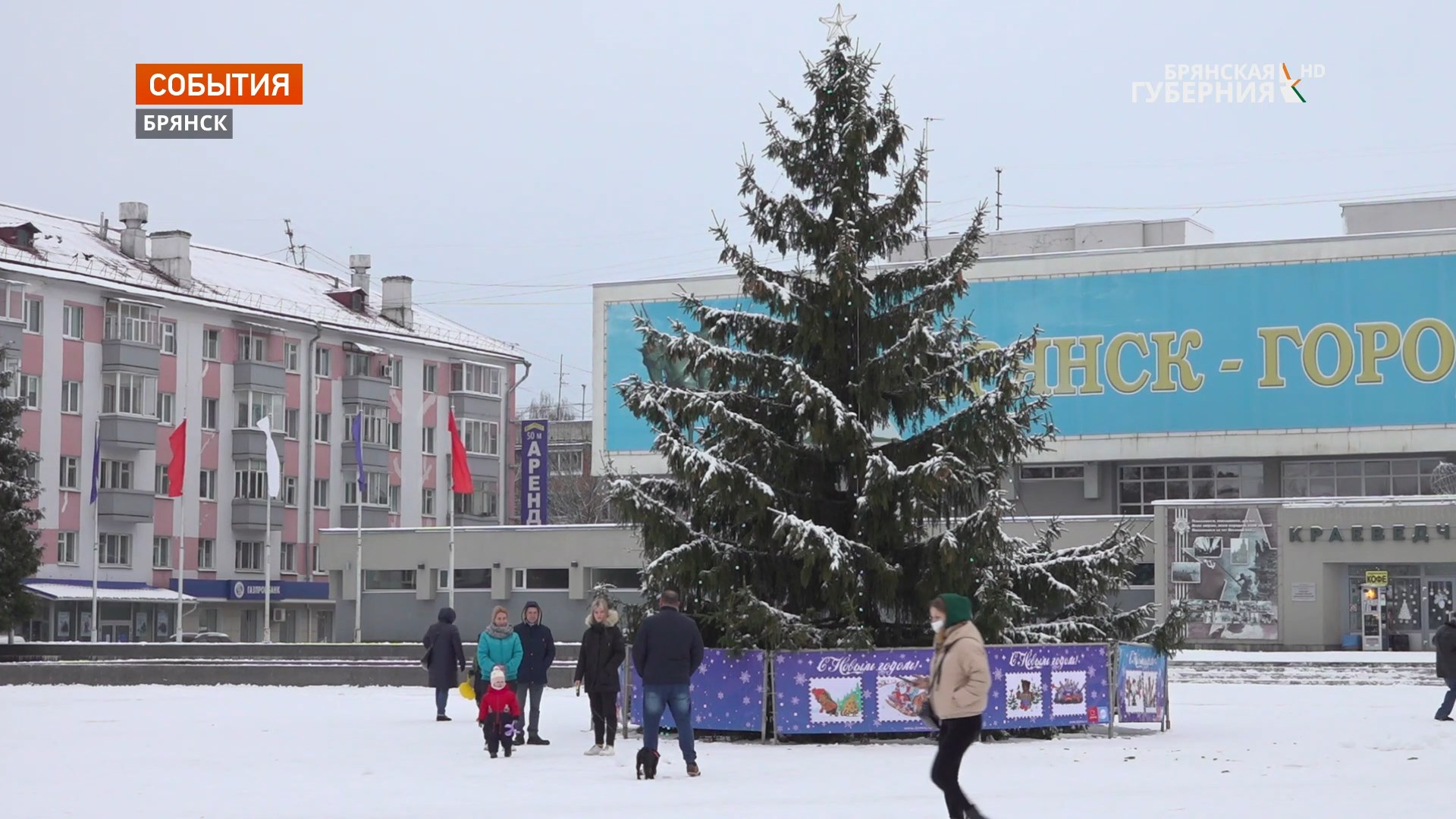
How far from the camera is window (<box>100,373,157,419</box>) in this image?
71.3 metres

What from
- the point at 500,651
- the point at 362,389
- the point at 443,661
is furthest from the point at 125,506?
the point at 500,651

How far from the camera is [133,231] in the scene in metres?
A: 78.2

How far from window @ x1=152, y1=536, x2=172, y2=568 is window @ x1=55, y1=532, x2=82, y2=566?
3457 millimetres

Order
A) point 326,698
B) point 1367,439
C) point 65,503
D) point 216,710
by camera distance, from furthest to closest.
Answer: point 65,503 < point 1367,439 < point 326,698 < point 216,710

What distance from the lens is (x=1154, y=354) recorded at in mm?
65625

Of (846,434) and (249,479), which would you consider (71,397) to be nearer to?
(249,479)

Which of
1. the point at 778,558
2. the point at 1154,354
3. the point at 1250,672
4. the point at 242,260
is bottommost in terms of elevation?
the point at 1250,672

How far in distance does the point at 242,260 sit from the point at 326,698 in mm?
56879

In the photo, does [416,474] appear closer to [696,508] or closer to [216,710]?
[216,710]

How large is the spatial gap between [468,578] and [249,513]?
10635mm

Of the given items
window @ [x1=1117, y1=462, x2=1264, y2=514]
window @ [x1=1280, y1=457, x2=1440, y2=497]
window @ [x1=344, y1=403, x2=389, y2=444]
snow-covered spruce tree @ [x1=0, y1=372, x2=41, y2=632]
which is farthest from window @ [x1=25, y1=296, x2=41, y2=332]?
window @ [x1=1280, y1=457, x2=1440, y2=497]

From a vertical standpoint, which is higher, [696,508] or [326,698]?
[696,508]

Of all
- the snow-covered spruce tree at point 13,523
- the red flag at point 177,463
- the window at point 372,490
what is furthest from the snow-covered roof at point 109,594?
the snow-covered spruce tree at point 13,523

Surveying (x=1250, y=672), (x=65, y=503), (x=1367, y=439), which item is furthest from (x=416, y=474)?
(x=1250, y=672)
